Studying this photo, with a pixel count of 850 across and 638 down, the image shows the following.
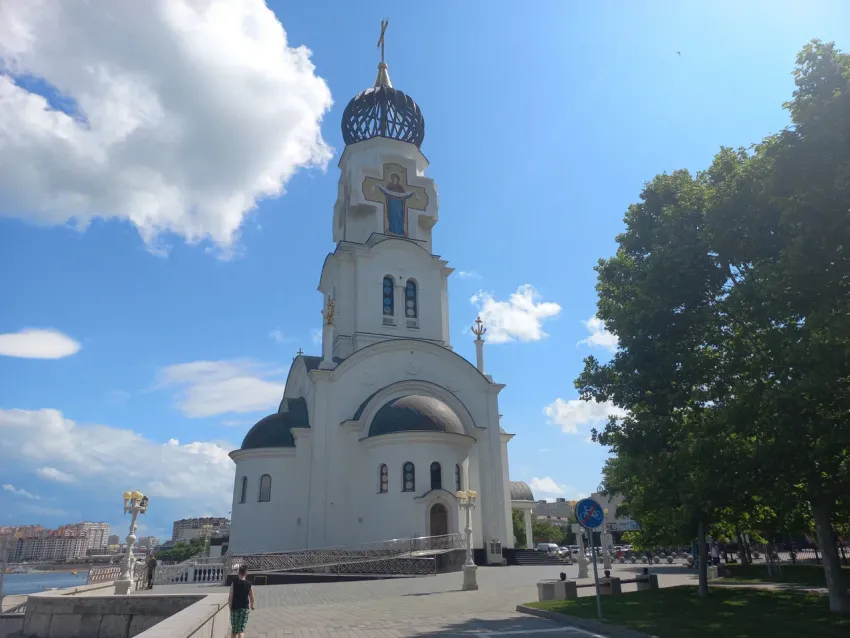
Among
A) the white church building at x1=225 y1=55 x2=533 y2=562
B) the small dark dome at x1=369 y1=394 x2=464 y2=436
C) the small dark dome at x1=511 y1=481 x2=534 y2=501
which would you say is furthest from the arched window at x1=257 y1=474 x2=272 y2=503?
the small dark dome at x1=511 y1=481 x2=534 y2=501

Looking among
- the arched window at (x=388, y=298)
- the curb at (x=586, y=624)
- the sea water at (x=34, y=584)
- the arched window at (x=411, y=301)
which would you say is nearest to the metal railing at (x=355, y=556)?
the sea water at (x=34, y=584)

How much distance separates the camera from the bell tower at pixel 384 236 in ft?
118

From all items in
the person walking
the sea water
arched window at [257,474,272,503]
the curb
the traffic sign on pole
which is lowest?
the sea water

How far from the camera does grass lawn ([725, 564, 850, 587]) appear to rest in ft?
62.4

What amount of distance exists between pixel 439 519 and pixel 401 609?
603 inches

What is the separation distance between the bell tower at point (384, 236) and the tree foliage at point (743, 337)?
20.7m

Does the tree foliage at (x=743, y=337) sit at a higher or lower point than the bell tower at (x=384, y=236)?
lower

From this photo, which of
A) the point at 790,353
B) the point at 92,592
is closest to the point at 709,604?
the point at 790,353

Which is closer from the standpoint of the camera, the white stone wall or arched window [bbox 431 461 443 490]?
arched window [bbox 431 461 443 490]

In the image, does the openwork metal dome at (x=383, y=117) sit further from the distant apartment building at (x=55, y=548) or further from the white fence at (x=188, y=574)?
the distant apartment building at (x=55, y=548)

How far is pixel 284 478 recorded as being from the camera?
30.3 meters

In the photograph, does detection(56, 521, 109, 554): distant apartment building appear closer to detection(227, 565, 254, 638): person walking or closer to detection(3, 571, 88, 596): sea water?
detection(3, 571, 88, 596): sea water

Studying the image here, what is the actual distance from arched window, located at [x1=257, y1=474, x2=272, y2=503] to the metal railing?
4375 mm

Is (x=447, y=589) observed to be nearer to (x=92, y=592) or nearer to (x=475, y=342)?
(x=92, y=592)
